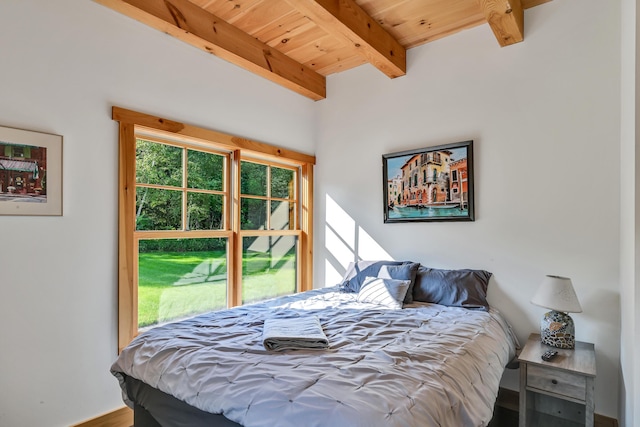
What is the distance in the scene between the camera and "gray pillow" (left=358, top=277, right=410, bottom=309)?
8.37 feet

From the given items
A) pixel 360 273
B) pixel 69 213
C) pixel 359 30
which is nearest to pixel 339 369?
pixel 360 273

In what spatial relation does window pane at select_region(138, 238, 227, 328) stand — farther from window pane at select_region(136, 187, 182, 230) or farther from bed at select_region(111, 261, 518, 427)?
bed at select_region(111, 261, 518, 427)

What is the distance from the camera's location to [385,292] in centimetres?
262

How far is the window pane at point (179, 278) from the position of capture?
8.31 feet

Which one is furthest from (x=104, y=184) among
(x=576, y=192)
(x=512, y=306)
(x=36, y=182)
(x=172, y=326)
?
(x=576, y=192)

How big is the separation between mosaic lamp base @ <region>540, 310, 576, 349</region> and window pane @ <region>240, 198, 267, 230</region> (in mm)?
2363

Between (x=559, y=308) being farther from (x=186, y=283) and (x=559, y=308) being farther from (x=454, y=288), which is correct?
(x=186, y=283)

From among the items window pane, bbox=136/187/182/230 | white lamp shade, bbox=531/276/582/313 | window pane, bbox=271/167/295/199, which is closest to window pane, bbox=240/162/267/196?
window pane, bbox=271/167/295/199

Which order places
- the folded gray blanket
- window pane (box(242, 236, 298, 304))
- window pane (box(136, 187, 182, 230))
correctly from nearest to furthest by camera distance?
the folded gray blanket < window pane (box(136, 187, 182, 230)) < window pane (box(242, 236, 298, 304))

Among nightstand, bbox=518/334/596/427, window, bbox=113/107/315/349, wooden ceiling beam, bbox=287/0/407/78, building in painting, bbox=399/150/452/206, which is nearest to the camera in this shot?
nightstand, bbox=518/334/596/427

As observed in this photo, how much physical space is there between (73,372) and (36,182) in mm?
1118

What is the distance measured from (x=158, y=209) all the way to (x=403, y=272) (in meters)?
1.91

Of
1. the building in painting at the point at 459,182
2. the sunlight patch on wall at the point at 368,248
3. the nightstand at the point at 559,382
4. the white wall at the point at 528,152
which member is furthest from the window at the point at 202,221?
the nightstand at the point at 559,382

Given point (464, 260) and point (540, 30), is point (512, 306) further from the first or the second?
point (540, 30)
